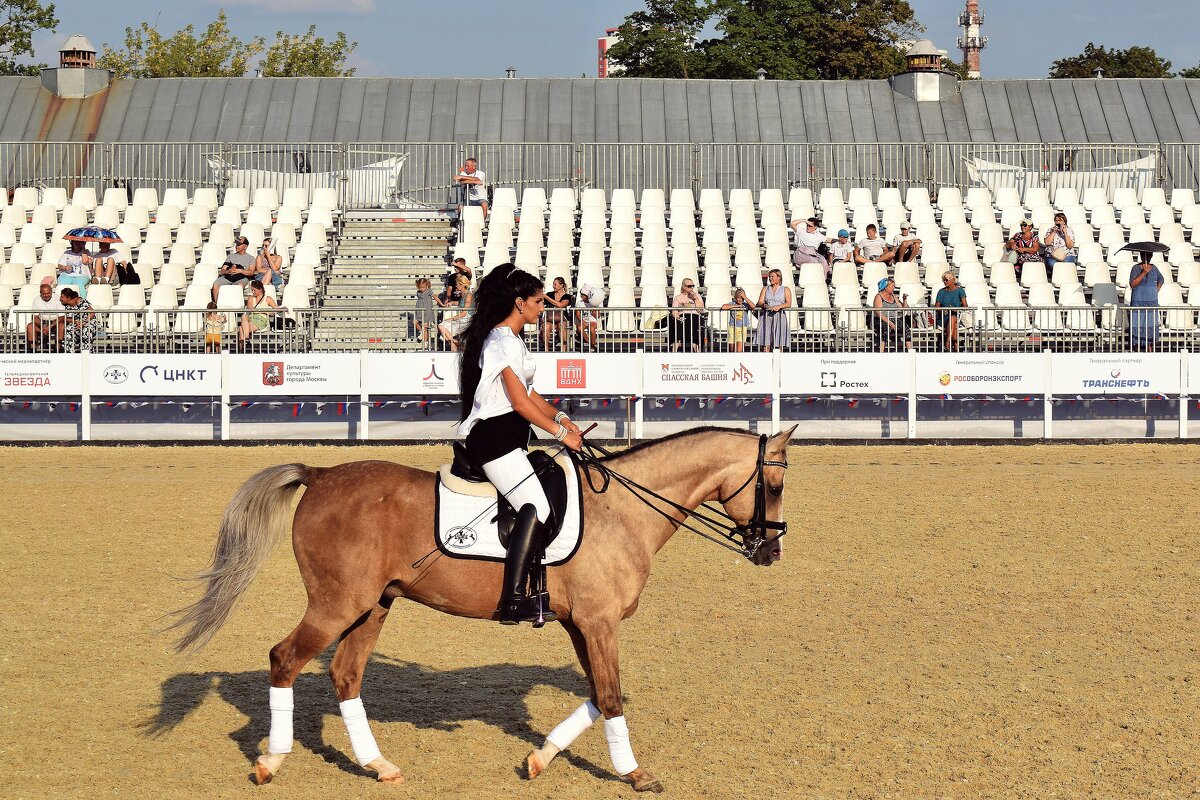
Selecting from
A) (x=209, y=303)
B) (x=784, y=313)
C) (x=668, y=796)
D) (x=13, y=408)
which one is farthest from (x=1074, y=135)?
(x=668, y=796)

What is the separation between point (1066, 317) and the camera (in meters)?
23.5

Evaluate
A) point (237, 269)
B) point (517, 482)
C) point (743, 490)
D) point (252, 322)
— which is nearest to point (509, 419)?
point (517, 482)

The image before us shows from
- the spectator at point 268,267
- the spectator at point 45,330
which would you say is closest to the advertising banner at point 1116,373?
the spectator at point 268,267

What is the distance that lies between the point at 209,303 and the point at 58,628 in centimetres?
1471

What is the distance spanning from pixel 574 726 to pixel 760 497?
159 cm

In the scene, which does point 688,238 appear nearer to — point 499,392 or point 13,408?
point 13,408

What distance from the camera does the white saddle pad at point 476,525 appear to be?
732cm

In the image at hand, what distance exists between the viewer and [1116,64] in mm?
84875

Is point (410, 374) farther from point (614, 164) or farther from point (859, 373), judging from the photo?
point (614, 164)

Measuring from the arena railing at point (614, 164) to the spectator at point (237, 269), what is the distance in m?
6.87

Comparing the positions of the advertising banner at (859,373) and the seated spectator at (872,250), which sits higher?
the seated spectator at (872,250)

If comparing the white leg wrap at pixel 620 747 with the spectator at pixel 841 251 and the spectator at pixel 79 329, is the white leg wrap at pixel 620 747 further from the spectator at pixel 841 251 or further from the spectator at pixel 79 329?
the spectator at pixel 841 251

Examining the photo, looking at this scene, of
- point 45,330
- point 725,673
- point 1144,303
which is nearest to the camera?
point 725,673

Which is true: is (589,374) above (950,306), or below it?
below
